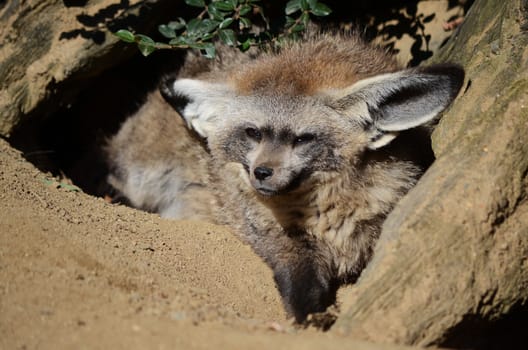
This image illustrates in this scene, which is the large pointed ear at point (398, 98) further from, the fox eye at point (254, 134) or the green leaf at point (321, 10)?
the green leaf at point (321, 10)

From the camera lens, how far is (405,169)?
423 cm

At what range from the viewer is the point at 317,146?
412 centimetres

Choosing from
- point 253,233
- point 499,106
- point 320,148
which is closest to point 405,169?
point 320,148

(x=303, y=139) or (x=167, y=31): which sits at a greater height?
(x=303, y=139)

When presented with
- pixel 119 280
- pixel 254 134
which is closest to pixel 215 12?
pixel 254 134

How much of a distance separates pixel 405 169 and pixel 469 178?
93cm

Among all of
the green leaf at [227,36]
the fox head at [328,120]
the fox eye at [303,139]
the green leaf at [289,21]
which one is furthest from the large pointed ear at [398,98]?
the green leaf at [289,21]

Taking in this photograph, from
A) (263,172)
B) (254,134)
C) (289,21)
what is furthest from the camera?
(289,21)

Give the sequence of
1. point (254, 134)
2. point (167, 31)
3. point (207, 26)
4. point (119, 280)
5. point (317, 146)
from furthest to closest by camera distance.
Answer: point (167, 31)
point (207, 26)
point (254, 134)
point (317, 146)
point (119, 280)

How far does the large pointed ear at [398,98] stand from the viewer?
12.6ft

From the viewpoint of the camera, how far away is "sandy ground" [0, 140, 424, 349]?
8.89 ft

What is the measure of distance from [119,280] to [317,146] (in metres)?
1.46

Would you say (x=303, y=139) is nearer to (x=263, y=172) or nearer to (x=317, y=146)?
(x=317, y=146)

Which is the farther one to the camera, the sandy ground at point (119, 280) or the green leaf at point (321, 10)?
the green leaf at point (321, 10)
